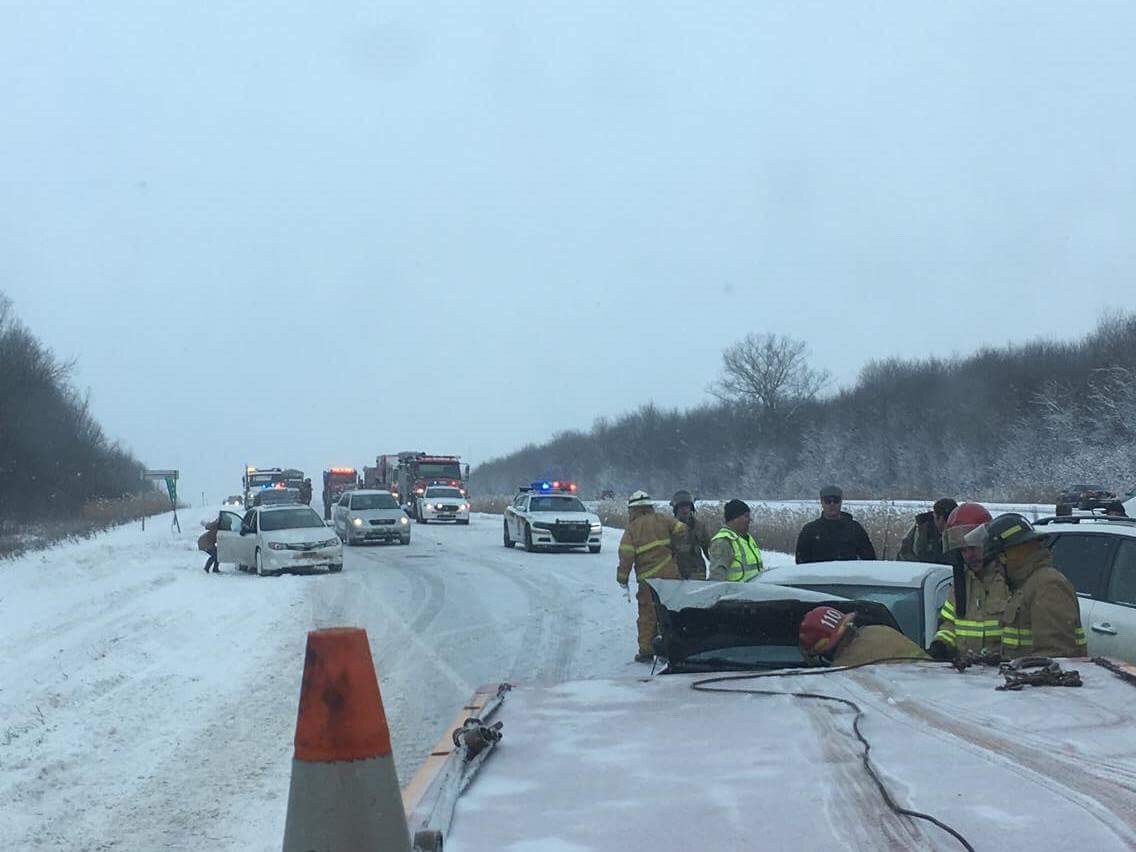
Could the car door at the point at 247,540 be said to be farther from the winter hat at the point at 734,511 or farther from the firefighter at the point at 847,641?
the firefighter at the point at 847,641

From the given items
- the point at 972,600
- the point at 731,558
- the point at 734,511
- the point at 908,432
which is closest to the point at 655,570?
the point at 734,511

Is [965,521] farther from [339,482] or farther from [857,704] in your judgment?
[339,482]

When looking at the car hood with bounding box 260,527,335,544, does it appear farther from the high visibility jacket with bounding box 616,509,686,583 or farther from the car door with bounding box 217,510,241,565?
the high visibility jacket with bounding box 616,509,686,583

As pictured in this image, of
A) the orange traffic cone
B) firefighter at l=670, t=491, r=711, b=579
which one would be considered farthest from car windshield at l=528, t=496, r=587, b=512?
the orange traffic cone

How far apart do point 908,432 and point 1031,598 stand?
75.7 metres

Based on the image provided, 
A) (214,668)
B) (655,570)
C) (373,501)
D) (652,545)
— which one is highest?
(373,501)

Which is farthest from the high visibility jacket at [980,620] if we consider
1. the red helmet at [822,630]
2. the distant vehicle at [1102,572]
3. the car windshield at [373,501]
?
the car windshield at [373,501]

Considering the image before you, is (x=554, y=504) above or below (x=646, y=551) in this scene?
above

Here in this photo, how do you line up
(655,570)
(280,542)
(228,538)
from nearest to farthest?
(655,570) < (280,542) < (228,538)

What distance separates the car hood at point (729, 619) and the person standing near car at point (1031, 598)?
0.78 m

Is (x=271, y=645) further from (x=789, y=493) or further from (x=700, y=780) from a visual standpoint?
(x=789, y=493)

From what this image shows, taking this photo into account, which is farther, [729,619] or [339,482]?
[339,482]

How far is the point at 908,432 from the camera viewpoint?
78625mm

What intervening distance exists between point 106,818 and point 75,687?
15.2 feet
